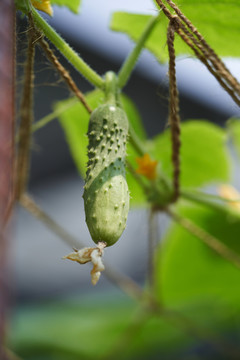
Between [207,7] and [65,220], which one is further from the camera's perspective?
[65,220]

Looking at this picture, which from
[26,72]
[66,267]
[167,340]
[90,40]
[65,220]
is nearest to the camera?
[26,72]

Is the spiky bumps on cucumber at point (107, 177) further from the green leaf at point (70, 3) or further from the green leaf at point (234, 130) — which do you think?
the green leaf at point (234, 130)

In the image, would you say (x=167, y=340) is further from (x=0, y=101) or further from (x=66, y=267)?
(x=66, y=267)

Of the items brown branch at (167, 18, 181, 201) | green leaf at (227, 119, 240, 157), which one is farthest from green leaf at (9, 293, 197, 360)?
brown branch at (167, 18, 181, 201)

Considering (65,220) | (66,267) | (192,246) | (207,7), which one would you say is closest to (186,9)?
(207,7)

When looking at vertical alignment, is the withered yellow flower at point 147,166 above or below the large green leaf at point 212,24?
below

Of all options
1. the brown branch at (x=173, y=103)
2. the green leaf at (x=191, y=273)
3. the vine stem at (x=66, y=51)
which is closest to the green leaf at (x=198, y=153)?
the green leaf at (x=191, y=273)

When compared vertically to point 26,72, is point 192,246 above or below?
above
